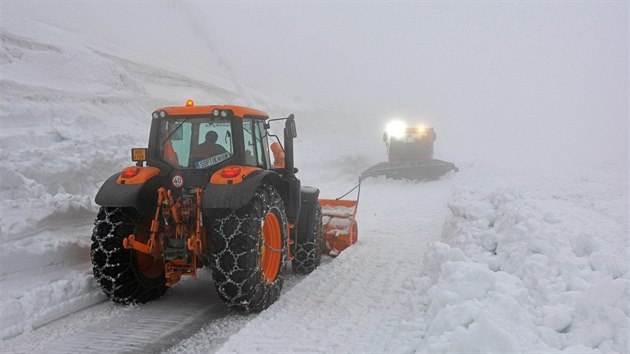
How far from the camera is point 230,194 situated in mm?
4906

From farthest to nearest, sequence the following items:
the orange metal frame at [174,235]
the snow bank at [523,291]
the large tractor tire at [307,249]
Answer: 1. the large tractor tire at [307,249]
2. the orange metal frame at [174,235]
3. the snow bank at [523,291]

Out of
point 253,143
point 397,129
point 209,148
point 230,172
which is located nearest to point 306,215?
point 253,143

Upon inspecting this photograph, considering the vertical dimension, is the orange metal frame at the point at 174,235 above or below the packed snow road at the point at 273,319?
above

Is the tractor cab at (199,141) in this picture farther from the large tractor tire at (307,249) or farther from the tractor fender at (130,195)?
the large tractor tire at (307,249)

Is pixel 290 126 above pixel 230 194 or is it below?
above

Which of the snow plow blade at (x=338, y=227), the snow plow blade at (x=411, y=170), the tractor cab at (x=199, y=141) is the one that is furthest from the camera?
the snow plow blade at (x=411, y=170)

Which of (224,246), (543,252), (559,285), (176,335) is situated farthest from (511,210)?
(176,335)

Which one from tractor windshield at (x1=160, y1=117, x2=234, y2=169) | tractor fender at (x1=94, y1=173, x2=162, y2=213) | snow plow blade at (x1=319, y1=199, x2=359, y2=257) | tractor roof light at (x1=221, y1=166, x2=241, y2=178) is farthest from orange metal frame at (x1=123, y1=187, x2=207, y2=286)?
snow plow blade at (x1=319, y1=199, x2=359, y2=257)

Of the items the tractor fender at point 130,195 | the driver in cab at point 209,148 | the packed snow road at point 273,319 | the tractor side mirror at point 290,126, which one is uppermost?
the tractor side mirror at point 290,126

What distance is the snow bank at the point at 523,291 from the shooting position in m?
3.28

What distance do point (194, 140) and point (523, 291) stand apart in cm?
375

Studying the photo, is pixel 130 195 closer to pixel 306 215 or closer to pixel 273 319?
pixel 273 319

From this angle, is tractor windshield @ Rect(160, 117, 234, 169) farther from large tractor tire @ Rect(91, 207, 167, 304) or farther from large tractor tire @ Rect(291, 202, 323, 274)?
large tractor tire @ Rect(291, 202, 323, 274)

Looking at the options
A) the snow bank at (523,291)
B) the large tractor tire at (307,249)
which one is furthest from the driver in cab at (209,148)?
the snow bank at (523,291)
